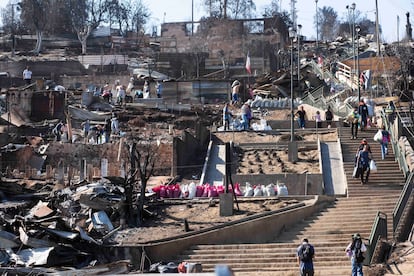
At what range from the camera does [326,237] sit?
79.6 ft

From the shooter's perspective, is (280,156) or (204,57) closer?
(280,156)

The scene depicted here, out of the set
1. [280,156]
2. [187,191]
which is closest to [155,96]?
[280,156]

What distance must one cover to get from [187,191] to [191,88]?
2139 cm

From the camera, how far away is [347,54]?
74812 millimetres

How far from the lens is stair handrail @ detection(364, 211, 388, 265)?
70.1 ft

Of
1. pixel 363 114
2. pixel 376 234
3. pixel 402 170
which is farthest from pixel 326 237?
pixel 363 114

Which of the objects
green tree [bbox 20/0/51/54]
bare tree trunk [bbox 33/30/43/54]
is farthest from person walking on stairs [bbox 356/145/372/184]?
green tree [bbox 20/0/51/54]

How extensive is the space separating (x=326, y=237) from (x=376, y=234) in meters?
2.61

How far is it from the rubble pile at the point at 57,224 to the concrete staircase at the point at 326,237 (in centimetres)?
254

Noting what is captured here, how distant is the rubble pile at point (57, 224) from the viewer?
21891 millimetres

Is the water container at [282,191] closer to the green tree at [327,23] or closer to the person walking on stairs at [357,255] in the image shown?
the person walking on stairs at [357,255]

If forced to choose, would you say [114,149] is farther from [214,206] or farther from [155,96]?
[155,96]

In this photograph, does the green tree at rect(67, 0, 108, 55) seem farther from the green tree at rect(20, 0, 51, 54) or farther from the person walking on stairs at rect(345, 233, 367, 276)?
the person walking on stairs at rect(345, 233, 367, 276)

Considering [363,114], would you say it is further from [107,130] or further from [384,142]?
[107,130]
